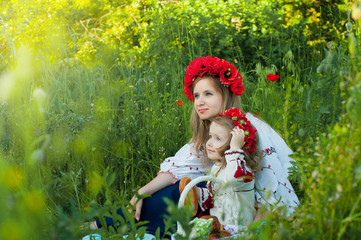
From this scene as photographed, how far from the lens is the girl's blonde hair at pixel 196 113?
255 cm

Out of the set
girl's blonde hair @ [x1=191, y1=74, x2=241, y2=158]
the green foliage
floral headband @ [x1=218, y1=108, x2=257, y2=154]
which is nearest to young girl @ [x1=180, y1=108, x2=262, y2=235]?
floral headband @ [x1=218, y1=108, x2=257, y2=154]

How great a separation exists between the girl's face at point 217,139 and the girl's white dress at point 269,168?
0.24m

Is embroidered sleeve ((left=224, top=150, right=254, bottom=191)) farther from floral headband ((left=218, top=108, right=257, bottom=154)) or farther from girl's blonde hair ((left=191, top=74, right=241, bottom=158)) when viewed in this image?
girl's blonde hair ((left=191, top=74, right=241, bottom=158))

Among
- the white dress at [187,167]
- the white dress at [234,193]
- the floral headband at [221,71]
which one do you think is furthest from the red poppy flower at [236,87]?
the white dress at [234,193]

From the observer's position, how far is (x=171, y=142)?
10.4ft

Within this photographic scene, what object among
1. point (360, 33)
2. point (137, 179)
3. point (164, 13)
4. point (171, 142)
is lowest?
point (137, 179)

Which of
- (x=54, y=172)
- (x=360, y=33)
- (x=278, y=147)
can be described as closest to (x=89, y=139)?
(x=54, y=172)

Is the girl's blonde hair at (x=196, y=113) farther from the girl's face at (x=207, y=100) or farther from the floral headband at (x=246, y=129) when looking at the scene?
the floral headband at (x=246, y=129)

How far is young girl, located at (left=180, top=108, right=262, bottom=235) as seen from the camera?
6.51 ft

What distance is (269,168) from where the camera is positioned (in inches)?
86.3

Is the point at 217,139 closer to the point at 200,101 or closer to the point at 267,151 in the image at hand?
the point at 267,151

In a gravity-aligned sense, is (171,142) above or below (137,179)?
above

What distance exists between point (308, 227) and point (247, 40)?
4.44m

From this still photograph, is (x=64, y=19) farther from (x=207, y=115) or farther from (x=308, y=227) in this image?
(x=308, y=227)
